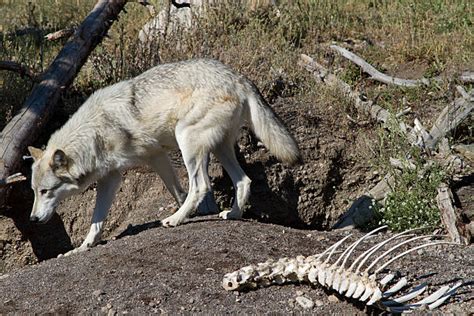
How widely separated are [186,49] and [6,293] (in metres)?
5.92

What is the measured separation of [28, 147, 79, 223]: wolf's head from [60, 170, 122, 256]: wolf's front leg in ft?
0.85

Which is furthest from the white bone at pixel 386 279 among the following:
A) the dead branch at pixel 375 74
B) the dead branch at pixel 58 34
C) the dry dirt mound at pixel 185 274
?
the dead branch at pixel 375 74

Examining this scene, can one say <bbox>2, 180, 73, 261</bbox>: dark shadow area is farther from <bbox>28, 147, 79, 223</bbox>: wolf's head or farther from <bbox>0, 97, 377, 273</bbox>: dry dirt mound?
<bbox>28, 147, 79, 223</bbox>: wolf's head

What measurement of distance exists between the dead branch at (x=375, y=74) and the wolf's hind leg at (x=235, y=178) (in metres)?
3.53

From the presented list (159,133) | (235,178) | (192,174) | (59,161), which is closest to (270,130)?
(235,178)

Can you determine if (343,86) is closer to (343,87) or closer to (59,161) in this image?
(343,87)

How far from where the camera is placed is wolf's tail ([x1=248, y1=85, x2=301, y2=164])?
7.72 meters

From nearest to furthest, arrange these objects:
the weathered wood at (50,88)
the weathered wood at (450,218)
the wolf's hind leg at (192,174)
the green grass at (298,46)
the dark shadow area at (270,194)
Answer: the weathered wood at (450,218)
the wolf's hind leg at (192,174)
the weathered wood at (50,88)
the dark shadow area at (270,194)
the green grass at (298,46)

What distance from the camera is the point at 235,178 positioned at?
7.98 m

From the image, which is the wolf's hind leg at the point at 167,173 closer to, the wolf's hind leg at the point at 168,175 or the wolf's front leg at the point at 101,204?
the wolf's hind leg at the point at 168,175

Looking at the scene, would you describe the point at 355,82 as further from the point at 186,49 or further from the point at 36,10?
the point at 36,10

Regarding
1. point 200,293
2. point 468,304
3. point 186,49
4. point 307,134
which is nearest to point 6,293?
point 200,293

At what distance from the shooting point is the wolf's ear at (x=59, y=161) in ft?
24.7

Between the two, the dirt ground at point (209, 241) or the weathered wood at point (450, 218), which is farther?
the weathered wood at point (450, 218)
